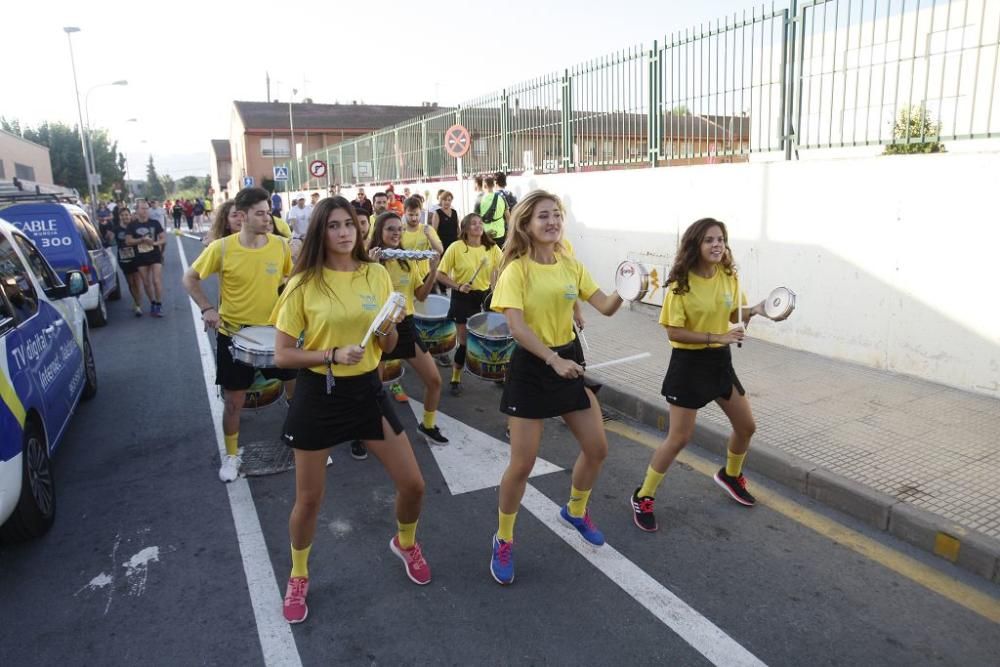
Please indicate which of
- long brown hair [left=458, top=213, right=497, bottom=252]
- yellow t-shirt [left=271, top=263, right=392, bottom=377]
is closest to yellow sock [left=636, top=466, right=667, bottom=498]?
yellow t-shirt [left=271, top=263, right=392, bottom=377]

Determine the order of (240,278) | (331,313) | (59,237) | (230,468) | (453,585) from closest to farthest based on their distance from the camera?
(331,313)
(453,585)
(240,278)
(230,468)
(59,237)

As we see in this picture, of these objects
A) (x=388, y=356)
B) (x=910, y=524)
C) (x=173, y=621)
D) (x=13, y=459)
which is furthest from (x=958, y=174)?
(x=13, y=459)

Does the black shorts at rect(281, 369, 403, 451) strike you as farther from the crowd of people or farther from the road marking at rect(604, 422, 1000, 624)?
the road marking at rect(604, 422, 1000, 624)

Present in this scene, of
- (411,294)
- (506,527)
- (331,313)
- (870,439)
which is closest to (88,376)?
(411,294)

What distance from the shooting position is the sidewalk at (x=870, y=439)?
4.02m

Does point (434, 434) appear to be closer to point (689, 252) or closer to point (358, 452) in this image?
point (358, 452)

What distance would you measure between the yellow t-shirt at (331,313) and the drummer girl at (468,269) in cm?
338

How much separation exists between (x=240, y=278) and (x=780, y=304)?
3.43 meters

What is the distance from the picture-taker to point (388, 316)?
2975 mm

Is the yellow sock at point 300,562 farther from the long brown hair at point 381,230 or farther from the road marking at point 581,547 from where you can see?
the long brown hair at point 381,230

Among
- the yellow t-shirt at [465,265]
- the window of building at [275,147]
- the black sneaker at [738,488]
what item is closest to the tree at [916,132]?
the yellow t-shirt at [465,265]

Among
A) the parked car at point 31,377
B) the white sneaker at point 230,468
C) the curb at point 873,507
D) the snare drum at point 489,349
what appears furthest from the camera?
the snare drum at point 489,349

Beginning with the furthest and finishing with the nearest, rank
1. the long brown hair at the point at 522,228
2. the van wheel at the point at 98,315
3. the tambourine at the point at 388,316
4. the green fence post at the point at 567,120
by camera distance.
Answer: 1. the green fence post at the point at 567,120
2. the van wheel at the point at 98,315
3. the long brown hair at the point at 522,228
4. the tambourine at the point at 388,316

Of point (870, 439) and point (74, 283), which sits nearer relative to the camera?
point (870, 439)
